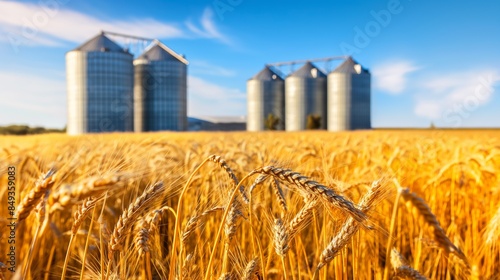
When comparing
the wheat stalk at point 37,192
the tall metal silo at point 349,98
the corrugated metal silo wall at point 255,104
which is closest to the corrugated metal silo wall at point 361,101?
the tall metal silo at point 349,98

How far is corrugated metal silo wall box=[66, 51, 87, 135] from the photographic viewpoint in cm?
3150

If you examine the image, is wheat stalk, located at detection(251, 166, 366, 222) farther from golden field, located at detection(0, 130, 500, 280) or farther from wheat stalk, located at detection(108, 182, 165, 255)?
wheat stalk, located at detection(108, 182, 165, 255)

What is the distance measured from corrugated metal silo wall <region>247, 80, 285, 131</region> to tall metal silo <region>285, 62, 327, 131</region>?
131cm

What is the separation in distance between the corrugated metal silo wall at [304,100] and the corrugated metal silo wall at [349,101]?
171 cm

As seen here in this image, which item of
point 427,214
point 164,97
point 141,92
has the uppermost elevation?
point 141,92

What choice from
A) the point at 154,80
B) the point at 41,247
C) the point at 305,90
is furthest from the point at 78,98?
the point at 41,247

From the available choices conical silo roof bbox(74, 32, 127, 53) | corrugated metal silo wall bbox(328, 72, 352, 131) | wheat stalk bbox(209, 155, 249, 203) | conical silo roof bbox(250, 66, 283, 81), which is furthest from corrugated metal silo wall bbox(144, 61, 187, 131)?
wheat stalk bbox(209, 155, 249, 203)

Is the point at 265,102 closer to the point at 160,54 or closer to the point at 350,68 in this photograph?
the point at 350,68

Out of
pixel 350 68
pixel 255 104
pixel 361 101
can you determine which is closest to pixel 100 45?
pixel 255 104

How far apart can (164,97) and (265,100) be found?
A: 14.8 metres

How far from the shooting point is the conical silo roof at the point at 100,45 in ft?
107

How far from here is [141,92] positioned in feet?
114

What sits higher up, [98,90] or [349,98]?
[349,98]

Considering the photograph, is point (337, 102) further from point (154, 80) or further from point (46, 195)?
point (46, 195)
